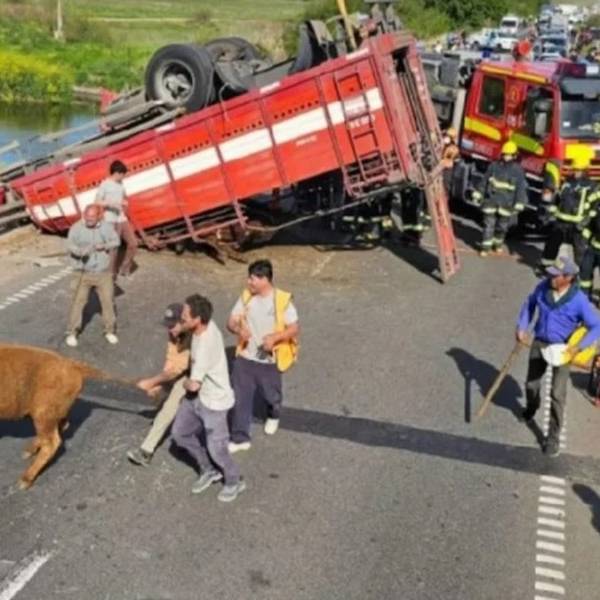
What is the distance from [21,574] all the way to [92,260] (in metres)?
3.78

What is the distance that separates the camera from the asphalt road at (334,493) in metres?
5.66

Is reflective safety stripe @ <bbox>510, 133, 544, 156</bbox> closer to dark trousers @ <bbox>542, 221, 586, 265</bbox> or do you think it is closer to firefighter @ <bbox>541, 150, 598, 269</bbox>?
firefighter @ <bbox>541, 150, 598, 269</bbox>

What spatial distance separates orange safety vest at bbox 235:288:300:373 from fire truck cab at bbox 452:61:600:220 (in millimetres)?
7291

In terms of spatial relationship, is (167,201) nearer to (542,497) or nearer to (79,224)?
(79,224)

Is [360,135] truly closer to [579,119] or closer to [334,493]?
[579,119]

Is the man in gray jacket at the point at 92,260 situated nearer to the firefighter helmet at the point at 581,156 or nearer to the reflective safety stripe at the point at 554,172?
the reflective safety stripe at the point at 554,172

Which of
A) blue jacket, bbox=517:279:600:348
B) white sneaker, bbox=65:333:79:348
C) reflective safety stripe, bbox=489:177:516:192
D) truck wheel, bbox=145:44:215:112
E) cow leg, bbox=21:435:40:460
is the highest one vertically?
truck wheel, bbox=145:44:215:112

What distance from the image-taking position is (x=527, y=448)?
24.5 feet

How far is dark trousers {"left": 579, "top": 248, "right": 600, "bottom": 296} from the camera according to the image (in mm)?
11016

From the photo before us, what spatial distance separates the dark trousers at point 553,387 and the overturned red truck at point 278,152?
3.84m

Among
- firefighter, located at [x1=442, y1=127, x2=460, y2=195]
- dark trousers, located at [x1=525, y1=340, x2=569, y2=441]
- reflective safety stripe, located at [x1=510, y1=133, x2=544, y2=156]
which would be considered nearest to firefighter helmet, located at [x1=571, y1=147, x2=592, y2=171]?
reflective safety stripe, located at [x1=510, y1=133, x2=544, y2=156]

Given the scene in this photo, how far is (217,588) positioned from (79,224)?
4235 mm

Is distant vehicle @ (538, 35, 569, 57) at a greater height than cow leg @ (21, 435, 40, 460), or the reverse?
cow leg @ (21, 435, 40, 460)

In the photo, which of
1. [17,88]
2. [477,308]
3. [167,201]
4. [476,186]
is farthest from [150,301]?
[17,88]
